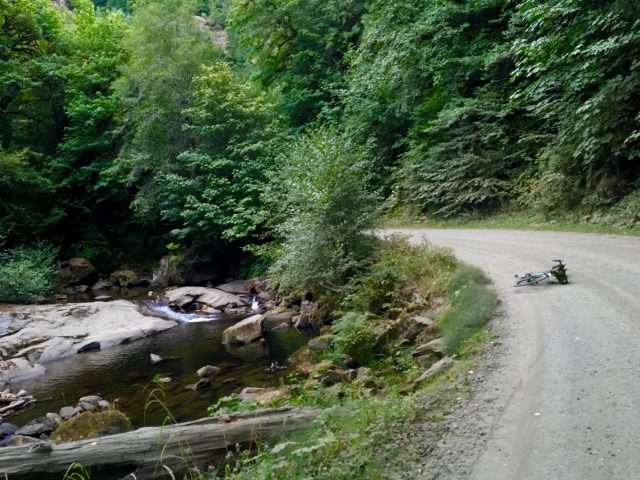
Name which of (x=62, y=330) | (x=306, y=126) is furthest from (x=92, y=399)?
(x=306, y=126)

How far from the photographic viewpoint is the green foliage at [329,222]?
1246cm

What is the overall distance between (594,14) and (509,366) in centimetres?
998

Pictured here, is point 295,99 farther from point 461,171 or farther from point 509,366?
point 509,366

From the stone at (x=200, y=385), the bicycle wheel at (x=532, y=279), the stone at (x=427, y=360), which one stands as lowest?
the stone at (x=200, y=385)

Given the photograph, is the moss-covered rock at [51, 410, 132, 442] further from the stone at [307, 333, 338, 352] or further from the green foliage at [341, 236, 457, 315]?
the green foliage at [341, 236, 457, 315]

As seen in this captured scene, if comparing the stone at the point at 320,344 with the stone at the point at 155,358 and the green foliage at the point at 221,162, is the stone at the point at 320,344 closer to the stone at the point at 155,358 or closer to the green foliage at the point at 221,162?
the stone at the point at 155,358

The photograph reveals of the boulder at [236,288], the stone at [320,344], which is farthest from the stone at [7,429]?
the boulder at [236,288]

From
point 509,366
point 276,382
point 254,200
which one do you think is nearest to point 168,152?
point 254,200

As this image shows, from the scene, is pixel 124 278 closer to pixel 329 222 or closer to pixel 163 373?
pixel 163 373

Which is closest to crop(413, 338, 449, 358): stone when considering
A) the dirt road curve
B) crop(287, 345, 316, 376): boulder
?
the dirt road curve

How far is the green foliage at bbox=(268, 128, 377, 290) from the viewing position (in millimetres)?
12461

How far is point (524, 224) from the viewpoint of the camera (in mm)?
14992

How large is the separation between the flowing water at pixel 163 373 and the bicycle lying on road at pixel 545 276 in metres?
5.09

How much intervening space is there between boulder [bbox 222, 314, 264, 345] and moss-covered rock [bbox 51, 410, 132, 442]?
5353 mm
